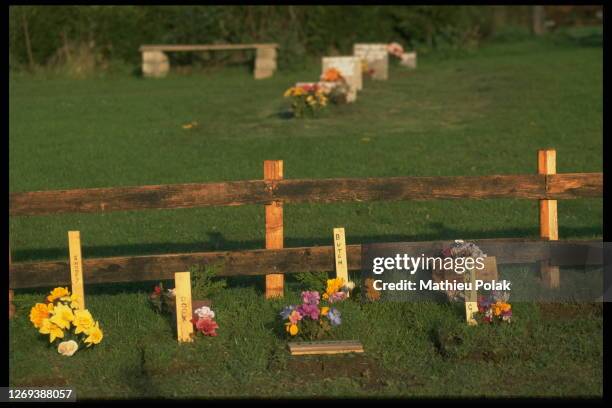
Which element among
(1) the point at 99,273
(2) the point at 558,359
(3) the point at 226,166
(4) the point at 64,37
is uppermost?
(4) the point at 64,37

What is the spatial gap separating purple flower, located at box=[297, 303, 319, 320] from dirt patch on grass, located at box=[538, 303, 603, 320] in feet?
5.98

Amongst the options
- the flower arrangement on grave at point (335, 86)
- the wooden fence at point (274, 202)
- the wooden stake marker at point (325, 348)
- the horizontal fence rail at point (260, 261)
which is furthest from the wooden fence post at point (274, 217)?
the flower arrangement on grave at point (335, 86)

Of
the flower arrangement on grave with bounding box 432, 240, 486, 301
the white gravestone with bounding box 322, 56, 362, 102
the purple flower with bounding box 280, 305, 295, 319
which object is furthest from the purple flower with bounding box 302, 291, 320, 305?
the white gravestone with bounding box 322, 56, 362, 102

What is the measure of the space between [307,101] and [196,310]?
12889mm

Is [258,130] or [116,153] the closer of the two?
[116,153]

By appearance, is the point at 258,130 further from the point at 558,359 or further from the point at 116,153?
the point at 558,359

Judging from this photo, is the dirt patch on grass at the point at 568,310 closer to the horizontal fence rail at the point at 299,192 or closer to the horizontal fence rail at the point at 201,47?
the horizontal fence rail at the point at 299,192

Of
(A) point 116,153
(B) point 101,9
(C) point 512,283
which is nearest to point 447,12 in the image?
(B) point 101,9

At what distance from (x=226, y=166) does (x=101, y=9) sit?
14957 mm

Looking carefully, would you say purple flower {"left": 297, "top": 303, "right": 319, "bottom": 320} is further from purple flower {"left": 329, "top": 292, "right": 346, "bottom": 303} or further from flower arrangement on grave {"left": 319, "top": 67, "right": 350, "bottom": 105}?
flower arrangement on grave {"left": 319, "top": 67, "right": 350, "bottom": 105}

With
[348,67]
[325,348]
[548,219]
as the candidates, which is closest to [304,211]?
[548,219]

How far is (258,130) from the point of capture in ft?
64.6

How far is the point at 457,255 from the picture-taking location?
8352 millimetres

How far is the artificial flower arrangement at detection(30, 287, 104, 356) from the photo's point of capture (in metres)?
7.69
